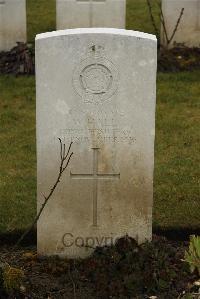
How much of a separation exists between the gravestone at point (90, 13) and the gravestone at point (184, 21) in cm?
57


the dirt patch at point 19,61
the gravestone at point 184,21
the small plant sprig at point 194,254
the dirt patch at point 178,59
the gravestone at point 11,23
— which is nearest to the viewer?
the small plant sprig at point 194,254

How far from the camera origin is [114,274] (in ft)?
15.6

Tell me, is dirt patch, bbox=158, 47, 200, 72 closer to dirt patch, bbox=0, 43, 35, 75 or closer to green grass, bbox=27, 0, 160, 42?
green grass, bbox=27, 0, 160, 42

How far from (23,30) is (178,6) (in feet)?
6.32

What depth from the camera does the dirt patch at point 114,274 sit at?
4668 mm

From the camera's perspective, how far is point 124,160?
4.95 metres

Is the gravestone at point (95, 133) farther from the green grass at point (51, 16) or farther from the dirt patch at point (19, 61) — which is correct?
the green grass at point (51, 16)

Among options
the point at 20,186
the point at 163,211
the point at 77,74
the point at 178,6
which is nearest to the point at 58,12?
the point at 178,6

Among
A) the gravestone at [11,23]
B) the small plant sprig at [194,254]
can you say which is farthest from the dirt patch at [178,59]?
the small plant sprig at [194,254]

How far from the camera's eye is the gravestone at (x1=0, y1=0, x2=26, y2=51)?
31.6 feet

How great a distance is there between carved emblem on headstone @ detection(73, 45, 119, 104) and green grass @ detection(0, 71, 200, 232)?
1244 mm

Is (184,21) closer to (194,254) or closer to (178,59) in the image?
(178,59)

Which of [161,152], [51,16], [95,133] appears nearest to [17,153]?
[161,152]

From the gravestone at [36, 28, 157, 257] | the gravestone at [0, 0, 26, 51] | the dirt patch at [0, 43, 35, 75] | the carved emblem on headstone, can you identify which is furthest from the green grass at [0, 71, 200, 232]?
the carved emblem on headstone
